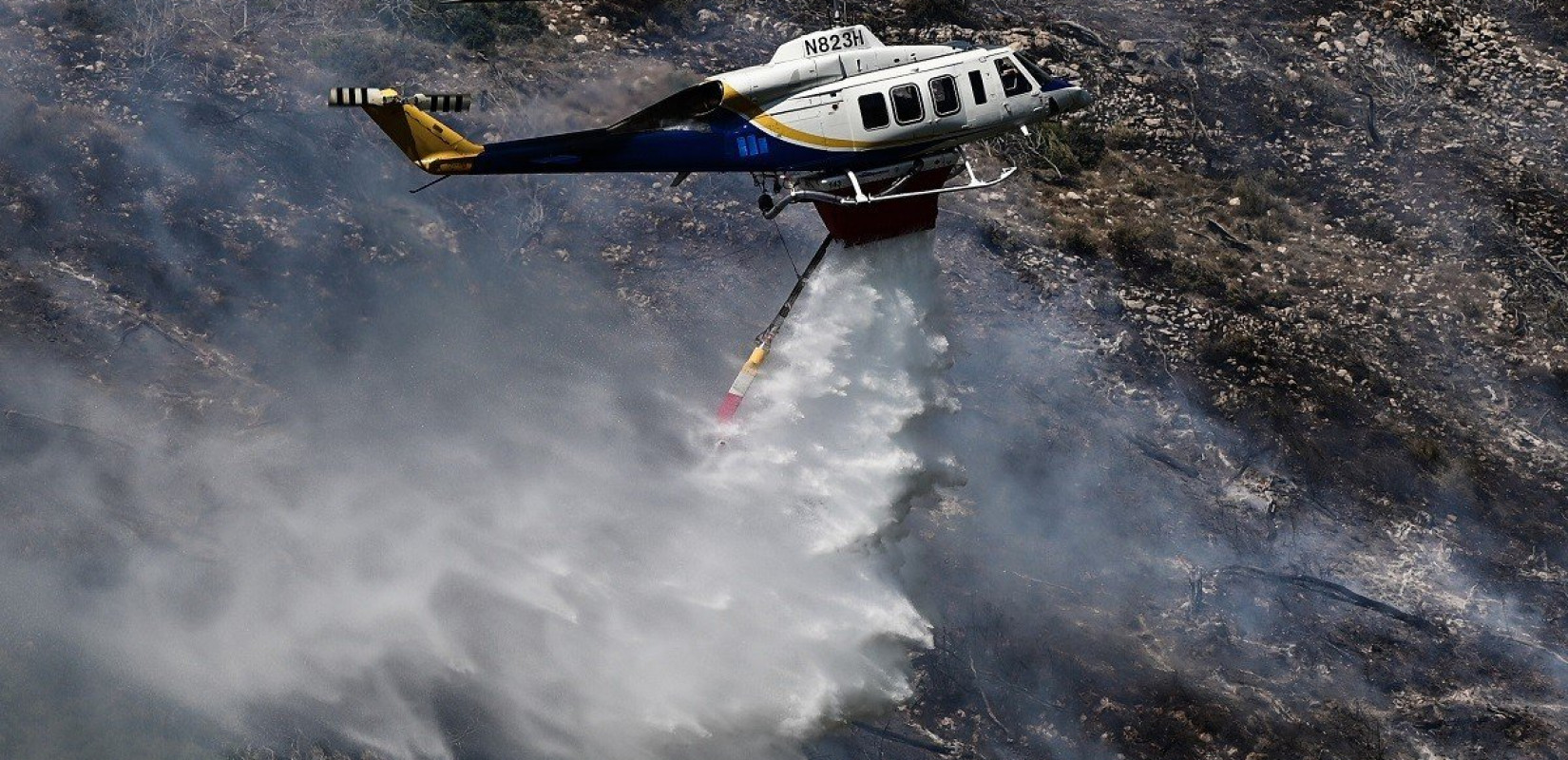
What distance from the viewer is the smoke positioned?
30.4m

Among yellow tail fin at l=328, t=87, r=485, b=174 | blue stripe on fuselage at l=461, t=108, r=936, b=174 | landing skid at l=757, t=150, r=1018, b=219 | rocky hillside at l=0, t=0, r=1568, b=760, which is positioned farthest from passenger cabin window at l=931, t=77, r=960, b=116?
yellow tail fin at l=328, t=87, r=485, b=174

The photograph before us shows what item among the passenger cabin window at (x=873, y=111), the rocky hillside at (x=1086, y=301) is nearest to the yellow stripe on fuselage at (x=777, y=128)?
the passenger cabin window at (x=873, y=111)

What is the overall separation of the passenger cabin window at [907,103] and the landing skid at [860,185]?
→ 37.5 inches

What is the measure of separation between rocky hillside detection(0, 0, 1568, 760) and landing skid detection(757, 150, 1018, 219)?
5.39 metres

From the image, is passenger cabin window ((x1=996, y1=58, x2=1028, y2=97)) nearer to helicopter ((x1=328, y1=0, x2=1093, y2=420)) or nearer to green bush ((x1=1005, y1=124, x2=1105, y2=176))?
helicopter ((x1=328, y1=0, x2=1093, y2=420))

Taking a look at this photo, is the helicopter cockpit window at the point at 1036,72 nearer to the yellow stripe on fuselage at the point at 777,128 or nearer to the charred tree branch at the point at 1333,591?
the yellow stripe on fuselage at the point at 777,128

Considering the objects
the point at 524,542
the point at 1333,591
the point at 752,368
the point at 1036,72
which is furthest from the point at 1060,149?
the point at 524,542

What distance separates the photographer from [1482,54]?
3753cm

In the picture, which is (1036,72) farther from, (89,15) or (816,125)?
(89,15)

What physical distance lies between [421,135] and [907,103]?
7570 mm

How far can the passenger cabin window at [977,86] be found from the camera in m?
27.5

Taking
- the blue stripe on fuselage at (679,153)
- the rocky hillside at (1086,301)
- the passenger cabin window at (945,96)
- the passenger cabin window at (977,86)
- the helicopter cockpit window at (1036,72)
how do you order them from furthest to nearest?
the rocky hillside at (1086,301)
the helicopter cockpit window at (1036,72)
the passenger cabin window at (977,86)
the passenger cabin window at (945,96)
the blue stripe on fuselage at (679,153)

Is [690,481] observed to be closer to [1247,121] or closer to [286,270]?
[286,270]

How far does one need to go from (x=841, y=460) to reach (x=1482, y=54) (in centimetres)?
1825
